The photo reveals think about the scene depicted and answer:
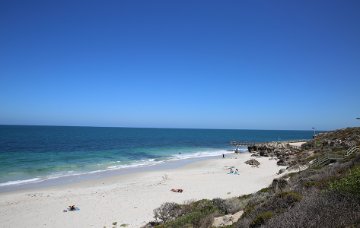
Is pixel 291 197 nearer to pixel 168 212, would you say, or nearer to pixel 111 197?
pixel 168 212

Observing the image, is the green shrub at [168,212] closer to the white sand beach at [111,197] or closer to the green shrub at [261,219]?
the white sand beach at [111,197]

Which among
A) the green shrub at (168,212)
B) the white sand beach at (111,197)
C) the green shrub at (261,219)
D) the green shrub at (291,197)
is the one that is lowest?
the white sand beach at (111,197)

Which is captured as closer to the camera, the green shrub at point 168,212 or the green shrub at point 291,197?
the green shrub at point 291,197

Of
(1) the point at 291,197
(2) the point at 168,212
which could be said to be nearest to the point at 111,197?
(2) the point at 168,212

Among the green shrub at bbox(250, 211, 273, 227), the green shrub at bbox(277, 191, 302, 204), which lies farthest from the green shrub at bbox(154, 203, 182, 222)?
the green shrub at bbox(250, 211, 273, 227)

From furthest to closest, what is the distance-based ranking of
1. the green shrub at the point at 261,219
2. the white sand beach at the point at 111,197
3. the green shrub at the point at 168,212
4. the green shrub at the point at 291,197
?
the white sand beach at the point at 111,197, the green shrub at the point at 168,212, the green shrub at the point at 291,197, the green shrub at the point at 261,219

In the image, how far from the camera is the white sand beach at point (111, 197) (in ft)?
50.5

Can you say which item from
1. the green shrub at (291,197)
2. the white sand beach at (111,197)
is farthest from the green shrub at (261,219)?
the white sand beach at (111,197)

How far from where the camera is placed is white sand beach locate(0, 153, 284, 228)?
15398mm

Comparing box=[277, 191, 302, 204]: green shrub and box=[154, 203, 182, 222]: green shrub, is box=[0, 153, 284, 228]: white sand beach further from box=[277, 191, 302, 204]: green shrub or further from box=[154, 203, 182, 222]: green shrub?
box=[277, 191, 302, 204]: green shrub

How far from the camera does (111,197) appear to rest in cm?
2003

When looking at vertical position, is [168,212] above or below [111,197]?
above

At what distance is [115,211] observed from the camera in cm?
1669

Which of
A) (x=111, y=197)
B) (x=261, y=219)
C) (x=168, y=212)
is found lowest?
(x=111, y=197)
